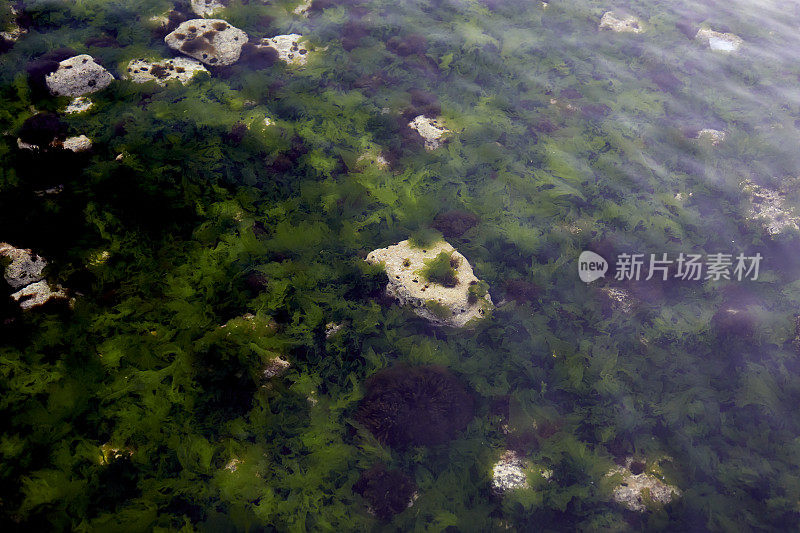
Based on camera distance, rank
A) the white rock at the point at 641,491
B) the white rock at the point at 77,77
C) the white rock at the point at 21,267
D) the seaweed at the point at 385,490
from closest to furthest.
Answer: the seaweed at the point at 385,490, the white rock at the point at 641,491, the white rock at the point at 21,267, the white rock at the point at 77,77

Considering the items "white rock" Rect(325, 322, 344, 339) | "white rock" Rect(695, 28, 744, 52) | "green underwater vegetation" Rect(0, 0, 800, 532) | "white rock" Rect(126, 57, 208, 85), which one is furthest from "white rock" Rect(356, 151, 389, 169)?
"white rock" Rect(695, 28, 744, 52)

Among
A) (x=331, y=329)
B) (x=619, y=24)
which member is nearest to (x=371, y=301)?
(x=331, y=329)

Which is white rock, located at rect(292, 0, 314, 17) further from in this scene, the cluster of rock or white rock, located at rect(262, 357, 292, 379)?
white rock, located at rect(262, 357, 292, 379)

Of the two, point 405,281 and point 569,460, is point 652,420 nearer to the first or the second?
point 569,460

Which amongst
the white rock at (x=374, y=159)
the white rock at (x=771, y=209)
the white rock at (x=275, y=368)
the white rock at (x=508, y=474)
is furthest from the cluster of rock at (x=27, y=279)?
the white rock at (x=771, y=209)

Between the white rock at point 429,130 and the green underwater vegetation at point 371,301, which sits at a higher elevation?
the white rock at point 429,130

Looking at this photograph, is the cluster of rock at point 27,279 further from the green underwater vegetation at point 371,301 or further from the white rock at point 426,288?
the white rock at point 426,288

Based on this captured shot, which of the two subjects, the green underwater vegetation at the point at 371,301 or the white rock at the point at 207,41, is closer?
the green underwater vegetation at the point at 371,301
